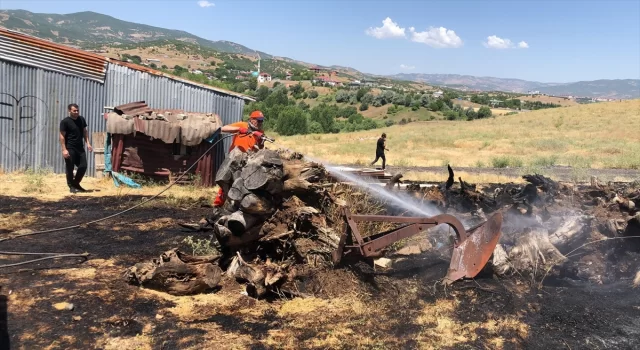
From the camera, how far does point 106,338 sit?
3.84 metres

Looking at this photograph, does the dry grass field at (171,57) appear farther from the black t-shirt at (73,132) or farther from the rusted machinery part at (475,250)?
the rusted machinery part at (475,250)

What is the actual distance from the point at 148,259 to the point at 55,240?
5.05 ft

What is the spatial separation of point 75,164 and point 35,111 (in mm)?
3404

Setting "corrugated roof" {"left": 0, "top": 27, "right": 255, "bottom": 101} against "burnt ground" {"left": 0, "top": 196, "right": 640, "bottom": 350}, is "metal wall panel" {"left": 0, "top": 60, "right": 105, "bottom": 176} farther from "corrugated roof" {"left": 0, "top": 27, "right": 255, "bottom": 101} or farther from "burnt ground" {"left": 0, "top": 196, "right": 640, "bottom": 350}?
"burnt ground" {"left": 0, "top": 196, "right": 640, "bottom": 350}

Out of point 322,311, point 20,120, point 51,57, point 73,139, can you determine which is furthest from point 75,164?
point 322,311

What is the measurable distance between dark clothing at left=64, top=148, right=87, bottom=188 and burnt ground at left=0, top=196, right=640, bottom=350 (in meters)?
3.17

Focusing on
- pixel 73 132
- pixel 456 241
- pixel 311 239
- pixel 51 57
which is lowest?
pixel 311 239

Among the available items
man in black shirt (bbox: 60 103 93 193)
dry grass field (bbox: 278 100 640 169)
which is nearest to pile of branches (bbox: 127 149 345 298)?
man in black shirt (bbox: 60 103 93 193)

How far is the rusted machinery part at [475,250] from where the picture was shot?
18.6 feet

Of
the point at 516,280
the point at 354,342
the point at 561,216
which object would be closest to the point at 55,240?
the point at 354,342

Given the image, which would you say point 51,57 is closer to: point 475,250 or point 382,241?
point 382,241

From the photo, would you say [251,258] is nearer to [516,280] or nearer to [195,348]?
[195,348]

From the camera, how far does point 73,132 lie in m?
9.01

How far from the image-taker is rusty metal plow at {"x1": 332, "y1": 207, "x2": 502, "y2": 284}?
541cm
